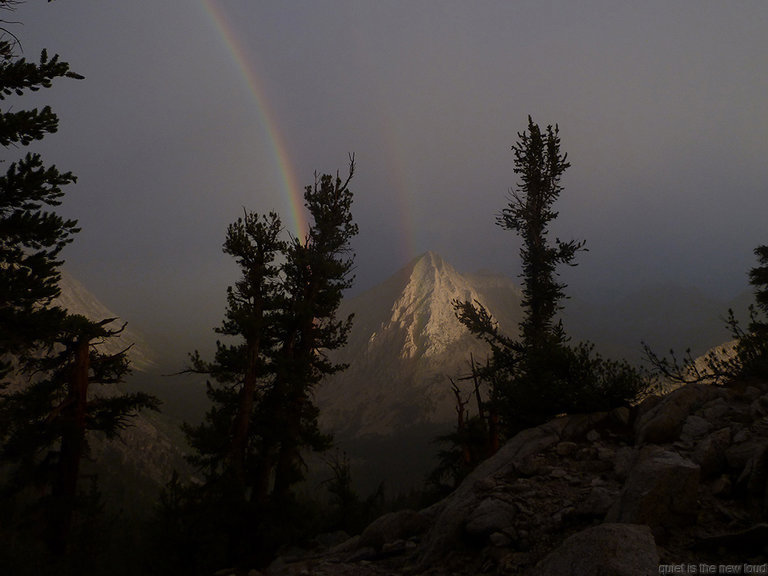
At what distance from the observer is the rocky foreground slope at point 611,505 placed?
4316 millimetres

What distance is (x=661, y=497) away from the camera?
497cm

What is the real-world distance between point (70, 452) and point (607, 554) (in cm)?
1914

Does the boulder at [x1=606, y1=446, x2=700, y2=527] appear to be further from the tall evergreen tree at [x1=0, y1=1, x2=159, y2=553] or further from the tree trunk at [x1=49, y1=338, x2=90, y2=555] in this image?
the tree trunk at [x1=49, y1=338, x2=90, y2=555]

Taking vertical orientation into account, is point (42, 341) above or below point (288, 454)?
above

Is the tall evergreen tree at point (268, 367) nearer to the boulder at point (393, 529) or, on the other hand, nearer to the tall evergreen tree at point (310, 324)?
the tall evergreen tree at point (310, 324)

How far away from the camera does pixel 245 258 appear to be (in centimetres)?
1791

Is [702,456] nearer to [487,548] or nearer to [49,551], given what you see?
[487,548]

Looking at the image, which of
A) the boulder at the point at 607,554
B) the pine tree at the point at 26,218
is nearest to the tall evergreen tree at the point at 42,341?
the pine tree at the point at 26,218

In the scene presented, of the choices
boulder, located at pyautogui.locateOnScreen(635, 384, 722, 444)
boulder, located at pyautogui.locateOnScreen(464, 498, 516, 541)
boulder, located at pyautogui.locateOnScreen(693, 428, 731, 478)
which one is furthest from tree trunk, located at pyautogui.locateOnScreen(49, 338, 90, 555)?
boulder, located at pyautogui.locateOnScreen(693, 428, 731, 478)

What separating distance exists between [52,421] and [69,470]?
204cm

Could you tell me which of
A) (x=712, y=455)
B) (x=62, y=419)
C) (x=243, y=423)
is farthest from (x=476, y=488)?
(x=62, y=419)

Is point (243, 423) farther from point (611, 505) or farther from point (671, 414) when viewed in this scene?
point (671, 414)

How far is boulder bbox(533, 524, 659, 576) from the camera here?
156 inches

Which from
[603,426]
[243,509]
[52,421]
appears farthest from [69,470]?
[603,426]
